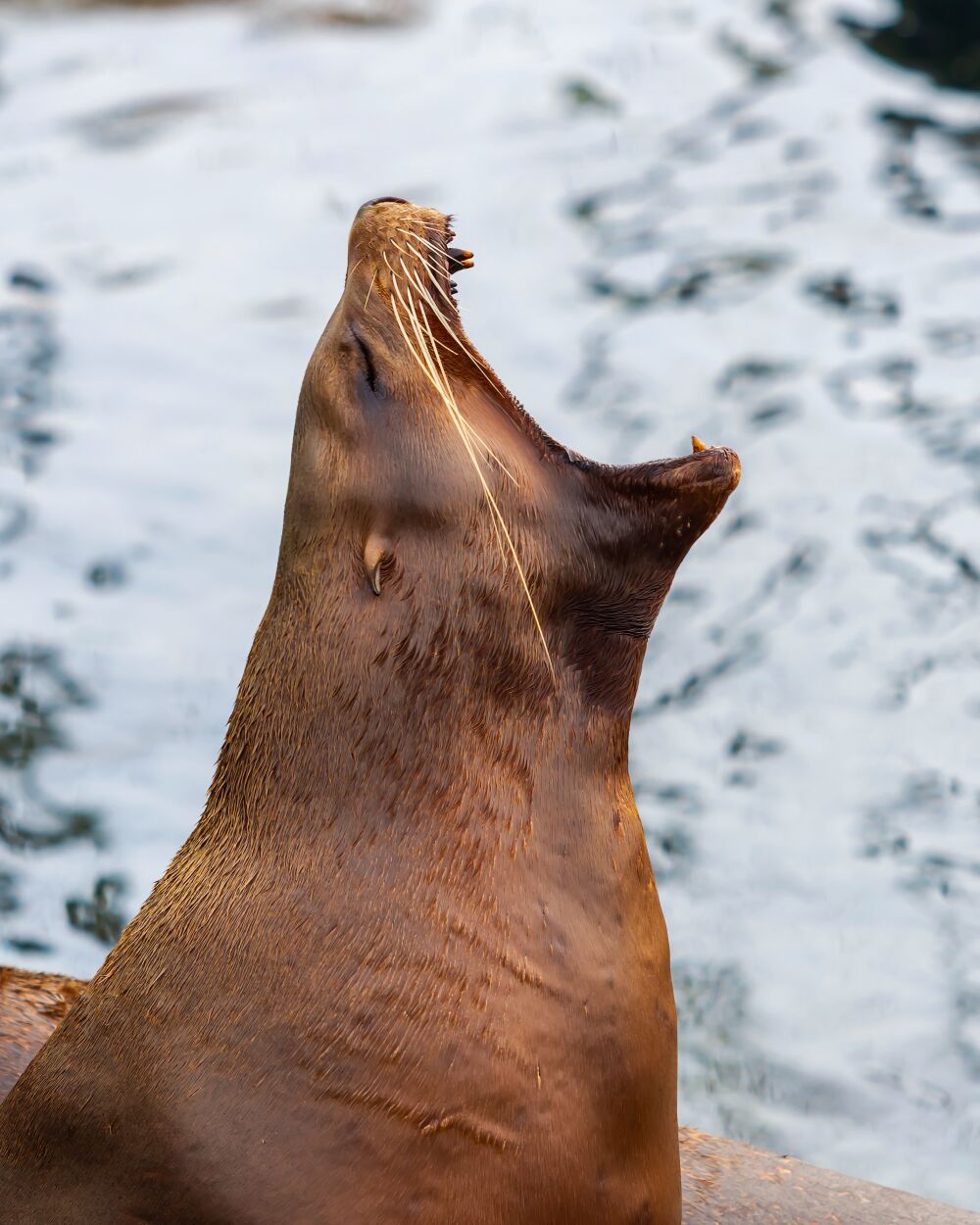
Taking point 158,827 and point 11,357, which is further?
point 11,357

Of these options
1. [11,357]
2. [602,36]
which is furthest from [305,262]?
[602,36]

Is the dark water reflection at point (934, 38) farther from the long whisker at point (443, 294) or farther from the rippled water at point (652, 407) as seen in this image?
the long whisker at point (443, 294)

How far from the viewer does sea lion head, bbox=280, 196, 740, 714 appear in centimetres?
252

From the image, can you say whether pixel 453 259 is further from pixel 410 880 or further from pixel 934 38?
pixel 934 38

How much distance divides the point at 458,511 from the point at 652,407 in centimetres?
512

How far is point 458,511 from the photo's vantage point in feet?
8.37

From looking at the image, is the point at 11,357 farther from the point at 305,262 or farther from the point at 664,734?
the point at 664,734

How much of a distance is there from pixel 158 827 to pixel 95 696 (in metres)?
0.81

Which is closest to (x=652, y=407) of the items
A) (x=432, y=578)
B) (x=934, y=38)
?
(x=934, y=38)

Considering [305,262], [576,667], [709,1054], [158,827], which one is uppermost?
[305,262]

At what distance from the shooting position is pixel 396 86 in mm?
10352

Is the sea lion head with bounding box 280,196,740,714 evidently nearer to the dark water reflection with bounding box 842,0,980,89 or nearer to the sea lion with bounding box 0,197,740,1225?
the sea lion with bounding box 0,197,740,1225

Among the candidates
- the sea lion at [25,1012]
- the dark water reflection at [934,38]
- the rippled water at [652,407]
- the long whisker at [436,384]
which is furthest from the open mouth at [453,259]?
the dark water reflection at [934,38]

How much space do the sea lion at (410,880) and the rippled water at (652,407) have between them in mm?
2162
